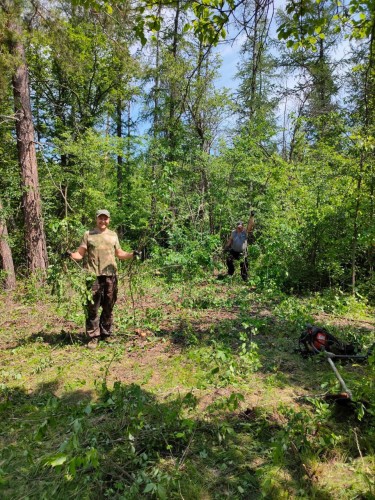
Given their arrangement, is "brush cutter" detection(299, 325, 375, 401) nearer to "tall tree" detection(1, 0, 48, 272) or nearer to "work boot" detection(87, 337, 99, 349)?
"work boot" detection(87, 337, 99, 349)

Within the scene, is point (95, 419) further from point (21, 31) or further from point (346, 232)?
point (21, 31)

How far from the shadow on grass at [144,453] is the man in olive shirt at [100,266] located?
5.23 feet

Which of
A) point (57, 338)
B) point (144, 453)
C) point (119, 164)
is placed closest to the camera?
point (144, 453)

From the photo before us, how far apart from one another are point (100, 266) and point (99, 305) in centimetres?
58

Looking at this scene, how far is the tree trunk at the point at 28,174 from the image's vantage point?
8406mm

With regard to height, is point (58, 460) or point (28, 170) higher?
point (28, 170)

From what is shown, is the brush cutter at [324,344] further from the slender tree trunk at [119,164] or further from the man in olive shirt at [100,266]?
the slender tree trunk at [119,164]

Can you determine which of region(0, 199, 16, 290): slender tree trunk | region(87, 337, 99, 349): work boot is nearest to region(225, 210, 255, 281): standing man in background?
region(87, 337, 99, 349): work boot

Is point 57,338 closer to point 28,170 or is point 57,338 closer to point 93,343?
point 93,343

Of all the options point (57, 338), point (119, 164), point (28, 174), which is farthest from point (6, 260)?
point (119, 164)

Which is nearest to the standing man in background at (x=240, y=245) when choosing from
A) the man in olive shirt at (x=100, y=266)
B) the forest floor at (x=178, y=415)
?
the forest floor at (x=178, y=415)

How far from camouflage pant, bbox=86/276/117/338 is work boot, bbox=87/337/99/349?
56 mm

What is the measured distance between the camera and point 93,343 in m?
4.88

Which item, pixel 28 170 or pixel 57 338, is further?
pixel 28 170
